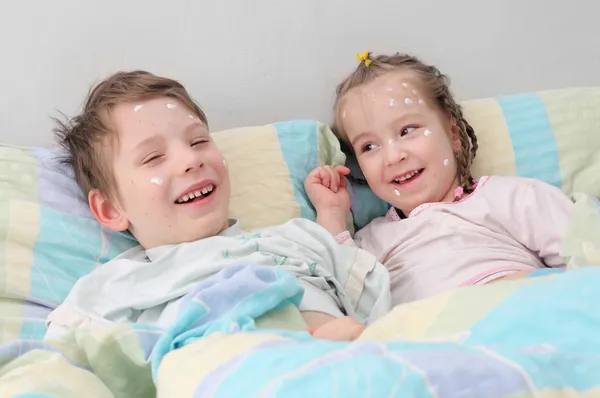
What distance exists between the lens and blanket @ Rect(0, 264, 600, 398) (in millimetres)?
567

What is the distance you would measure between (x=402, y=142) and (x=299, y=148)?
205 mm

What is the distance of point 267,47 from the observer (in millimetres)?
1462

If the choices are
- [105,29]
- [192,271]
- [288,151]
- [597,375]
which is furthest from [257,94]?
[597,375]

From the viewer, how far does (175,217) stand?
112 cm

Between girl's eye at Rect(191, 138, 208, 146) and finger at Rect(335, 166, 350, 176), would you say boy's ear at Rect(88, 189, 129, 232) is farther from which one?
finger at Rect(335, 166, 350, 176)

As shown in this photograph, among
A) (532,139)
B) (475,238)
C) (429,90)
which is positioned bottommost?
(475,238)

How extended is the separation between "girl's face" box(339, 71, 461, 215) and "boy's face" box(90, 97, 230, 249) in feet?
1.02

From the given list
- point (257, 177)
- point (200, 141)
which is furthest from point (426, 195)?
point (200, 141)

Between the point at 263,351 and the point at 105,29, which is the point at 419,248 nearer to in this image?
the point at 263,351

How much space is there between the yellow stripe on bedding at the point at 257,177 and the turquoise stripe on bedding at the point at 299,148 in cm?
1

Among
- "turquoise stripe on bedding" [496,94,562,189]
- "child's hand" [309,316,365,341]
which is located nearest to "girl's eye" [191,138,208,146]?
"child's hand" [309,316,365,341]

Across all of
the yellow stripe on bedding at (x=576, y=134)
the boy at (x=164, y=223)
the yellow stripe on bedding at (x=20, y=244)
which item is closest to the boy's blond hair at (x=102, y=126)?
the boy at (x=164, y=223)

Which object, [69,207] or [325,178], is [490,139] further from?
[69,207]

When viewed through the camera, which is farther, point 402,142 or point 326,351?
point 402,142
